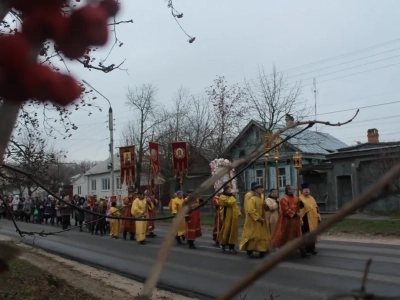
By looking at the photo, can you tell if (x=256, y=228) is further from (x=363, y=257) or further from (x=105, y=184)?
(x=105, y=184)

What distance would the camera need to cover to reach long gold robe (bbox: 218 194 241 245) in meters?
14.2

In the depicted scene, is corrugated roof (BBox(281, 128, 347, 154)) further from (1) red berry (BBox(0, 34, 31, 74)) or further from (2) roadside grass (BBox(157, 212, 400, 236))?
(1) red berry (BBox(0, 34, 31, 74))

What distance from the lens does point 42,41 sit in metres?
1.13

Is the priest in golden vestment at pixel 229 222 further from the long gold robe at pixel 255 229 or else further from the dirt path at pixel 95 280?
the dirt path at pixel 95 280

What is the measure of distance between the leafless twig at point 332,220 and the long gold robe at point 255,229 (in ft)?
38.9

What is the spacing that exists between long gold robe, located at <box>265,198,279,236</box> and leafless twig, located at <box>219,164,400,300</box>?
12465 mm

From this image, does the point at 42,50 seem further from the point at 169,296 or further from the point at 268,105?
the point at 268,105

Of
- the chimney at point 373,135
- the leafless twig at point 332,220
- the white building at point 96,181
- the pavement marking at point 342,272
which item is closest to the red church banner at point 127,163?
the pavement marking at point 342,272

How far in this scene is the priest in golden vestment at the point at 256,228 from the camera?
12781mm

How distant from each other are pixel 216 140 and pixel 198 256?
21.4 meters

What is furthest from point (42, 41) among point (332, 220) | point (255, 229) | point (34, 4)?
point (255, 229)

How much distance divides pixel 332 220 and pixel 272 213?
42.1 feet

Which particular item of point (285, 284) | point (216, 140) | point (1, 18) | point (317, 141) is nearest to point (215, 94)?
point (216, 140)

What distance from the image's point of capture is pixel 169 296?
8.50 meters
